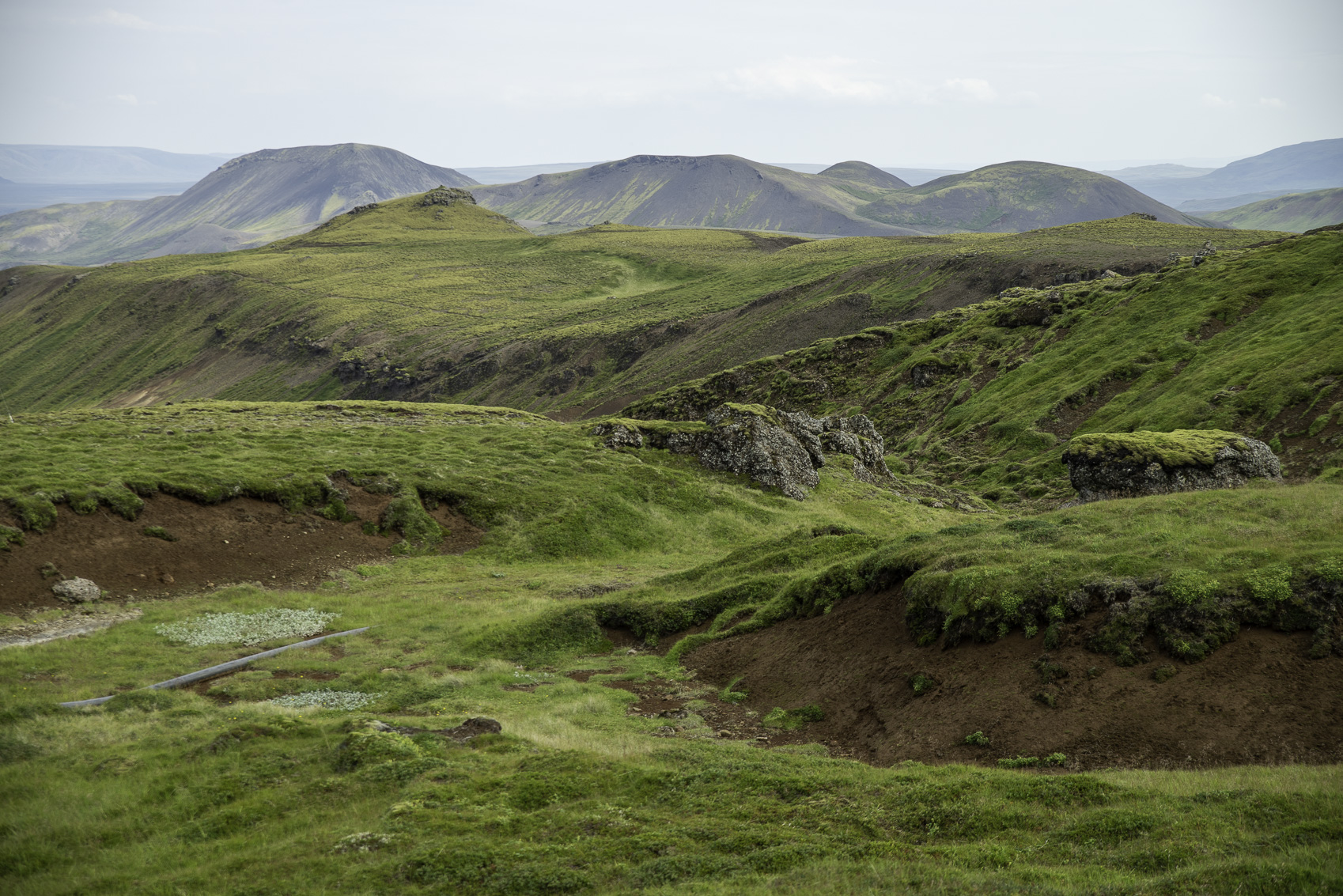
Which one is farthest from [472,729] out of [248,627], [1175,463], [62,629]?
[1175,463]

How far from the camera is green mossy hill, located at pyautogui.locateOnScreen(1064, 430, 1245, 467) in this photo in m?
39.7

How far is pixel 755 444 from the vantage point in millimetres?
53281

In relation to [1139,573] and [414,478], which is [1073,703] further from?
[414,478]

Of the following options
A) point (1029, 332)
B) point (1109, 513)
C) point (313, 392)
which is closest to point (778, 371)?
point (1029, 332)

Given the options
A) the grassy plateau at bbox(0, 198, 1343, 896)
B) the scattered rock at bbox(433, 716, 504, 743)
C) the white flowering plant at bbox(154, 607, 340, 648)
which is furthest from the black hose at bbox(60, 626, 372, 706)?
the scattered rock at bbox(433, 716, 504, 743)

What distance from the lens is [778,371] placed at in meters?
112

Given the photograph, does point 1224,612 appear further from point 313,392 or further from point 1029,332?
point 313,392

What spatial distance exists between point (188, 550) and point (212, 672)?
1289 centimetres

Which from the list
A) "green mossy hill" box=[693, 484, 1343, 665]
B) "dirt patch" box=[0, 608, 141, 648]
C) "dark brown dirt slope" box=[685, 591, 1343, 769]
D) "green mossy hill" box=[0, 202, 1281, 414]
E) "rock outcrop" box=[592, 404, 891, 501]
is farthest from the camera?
"green mossy hill" box=[0, 202, 1281, 414]

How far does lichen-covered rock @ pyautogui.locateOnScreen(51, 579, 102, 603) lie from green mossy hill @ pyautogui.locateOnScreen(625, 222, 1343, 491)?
51.7m

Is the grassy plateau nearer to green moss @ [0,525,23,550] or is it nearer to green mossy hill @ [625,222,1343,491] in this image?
green moss @ [0,525,23,550]

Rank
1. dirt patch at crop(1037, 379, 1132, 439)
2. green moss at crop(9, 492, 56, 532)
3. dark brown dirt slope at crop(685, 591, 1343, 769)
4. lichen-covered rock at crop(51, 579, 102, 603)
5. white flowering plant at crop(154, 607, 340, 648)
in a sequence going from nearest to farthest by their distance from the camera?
dark brown dirt slope at crop(685, 591, 1343, 769)
white flowering plant at crop(154, 607, 340, 648)
lichen-covered rock at crop(51, 579, 102, 603)
green moss at crop(9, 492, 56, 532)
dirt patch at crop(1037, 379, 1132, 439)

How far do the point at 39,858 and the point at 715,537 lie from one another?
117 feet

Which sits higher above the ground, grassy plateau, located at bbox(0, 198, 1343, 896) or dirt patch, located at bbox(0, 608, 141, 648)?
grassy plateau, located at bbox(0, 198, 1343, 896)
